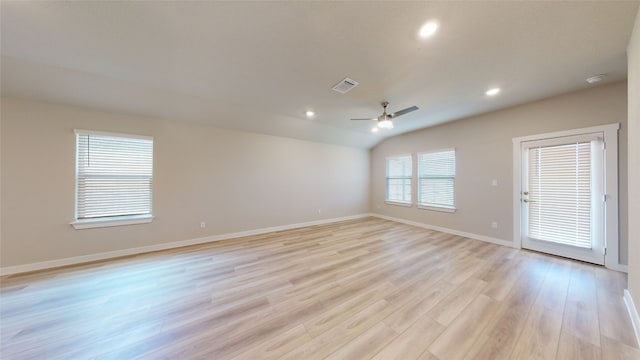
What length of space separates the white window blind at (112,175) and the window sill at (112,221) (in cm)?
9

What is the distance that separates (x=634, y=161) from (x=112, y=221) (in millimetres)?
6560

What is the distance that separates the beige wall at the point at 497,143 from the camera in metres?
2.89

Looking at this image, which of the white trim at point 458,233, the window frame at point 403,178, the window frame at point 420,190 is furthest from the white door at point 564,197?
the window frame at point 403,178

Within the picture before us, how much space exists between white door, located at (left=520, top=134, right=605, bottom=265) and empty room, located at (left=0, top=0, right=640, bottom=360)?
0.08 feet

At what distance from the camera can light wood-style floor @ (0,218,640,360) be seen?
5.01 feet

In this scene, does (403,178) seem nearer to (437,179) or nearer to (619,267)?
(437,179)

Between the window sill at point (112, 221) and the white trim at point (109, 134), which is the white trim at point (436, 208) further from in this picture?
the white trim at point (109, 134)

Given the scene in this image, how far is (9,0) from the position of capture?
1.56 meters

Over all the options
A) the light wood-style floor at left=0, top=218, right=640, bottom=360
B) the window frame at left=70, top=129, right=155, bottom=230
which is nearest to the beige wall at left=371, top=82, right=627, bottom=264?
the light wood-style floor at left=0, top=218, right=640, bottom=360

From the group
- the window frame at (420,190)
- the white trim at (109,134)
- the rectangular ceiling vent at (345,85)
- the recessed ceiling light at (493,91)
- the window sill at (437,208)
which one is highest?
the recessed ceiling light at (493,91)

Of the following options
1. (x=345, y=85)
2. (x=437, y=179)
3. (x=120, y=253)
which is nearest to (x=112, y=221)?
(x=120, y=253)

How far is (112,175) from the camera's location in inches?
134

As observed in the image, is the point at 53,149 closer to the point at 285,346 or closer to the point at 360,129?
the point at 285,346

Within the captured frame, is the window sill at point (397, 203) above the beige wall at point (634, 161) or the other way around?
the other way around
